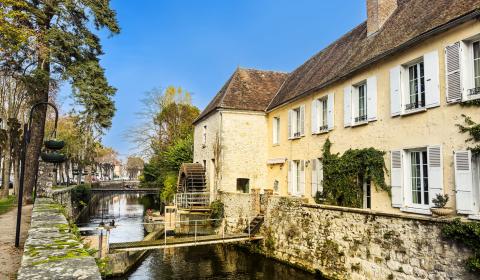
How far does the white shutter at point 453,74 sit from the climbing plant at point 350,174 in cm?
306

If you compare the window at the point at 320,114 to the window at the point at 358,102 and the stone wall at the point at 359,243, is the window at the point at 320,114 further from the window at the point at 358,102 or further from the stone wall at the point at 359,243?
the stone wall at the point at 359,243

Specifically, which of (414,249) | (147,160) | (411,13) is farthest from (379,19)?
(147,160)

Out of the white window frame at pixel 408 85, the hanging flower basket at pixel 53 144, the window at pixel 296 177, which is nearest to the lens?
the hanging flower basket at pixel 53 144

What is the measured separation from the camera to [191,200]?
2175 cm

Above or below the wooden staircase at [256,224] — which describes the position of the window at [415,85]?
above

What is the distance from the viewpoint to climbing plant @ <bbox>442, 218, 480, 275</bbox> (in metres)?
6.99

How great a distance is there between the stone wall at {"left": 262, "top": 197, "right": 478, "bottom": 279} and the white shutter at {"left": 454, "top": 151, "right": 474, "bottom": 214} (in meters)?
1.06

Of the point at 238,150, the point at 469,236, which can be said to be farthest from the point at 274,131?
the point at 469,236

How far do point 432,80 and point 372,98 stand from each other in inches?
100

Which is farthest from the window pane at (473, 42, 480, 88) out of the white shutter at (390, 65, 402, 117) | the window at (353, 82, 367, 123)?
the window at (353, 82, 367, 123)

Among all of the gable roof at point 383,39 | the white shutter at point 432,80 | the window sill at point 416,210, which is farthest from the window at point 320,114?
the window sill at point 416,210

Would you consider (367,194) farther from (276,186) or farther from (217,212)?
(217,212)

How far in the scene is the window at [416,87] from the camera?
406 inches

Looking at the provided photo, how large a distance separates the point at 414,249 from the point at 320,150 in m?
6.98
